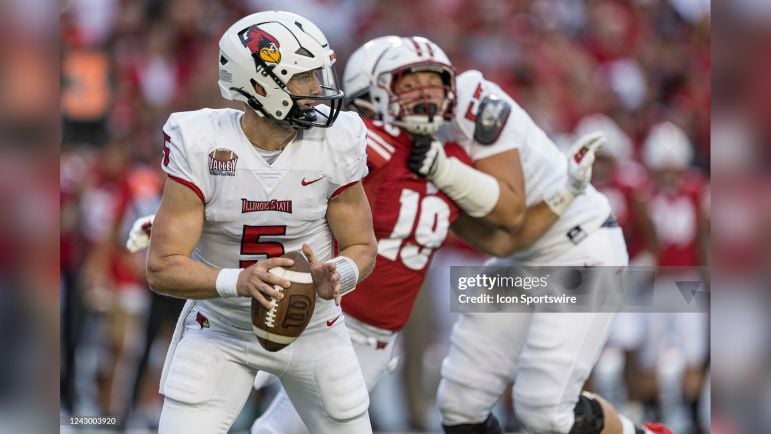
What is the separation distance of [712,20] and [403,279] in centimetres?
122

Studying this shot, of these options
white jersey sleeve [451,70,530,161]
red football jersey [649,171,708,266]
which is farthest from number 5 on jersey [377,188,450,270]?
red football jersey [649,171,708,266]

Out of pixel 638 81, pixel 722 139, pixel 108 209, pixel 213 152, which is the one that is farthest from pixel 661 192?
pixel 213 152

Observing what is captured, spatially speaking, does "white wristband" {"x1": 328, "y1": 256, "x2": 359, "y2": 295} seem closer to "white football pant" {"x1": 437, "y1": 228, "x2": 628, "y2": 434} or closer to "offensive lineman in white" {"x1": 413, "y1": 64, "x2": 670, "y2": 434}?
"offensive lineman in white" {"x1": 413, "y1": 64, "x2": 670, "y2": 434}

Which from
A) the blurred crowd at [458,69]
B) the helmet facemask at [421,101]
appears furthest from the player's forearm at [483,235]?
the blurred crowd at [458,69]

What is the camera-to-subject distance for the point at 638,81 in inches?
199

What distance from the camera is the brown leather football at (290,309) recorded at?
308cm

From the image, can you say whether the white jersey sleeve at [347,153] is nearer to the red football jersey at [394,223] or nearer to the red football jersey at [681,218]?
the red football jersey at [394,223]

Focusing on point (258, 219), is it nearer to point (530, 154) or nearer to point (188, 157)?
point (188, 157)

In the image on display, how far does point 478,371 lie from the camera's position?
4.20m

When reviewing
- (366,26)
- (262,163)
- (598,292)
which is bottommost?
(598,292)

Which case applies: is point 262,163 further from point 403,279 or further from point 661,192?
point 661,192

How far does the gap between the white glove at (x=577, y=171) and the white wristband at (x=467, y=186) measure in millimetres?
238

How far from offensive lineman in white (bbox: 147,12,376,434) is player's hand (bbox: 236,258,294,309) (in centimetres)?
3

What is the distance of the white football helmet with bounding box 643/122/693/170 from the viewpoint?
4.93m
